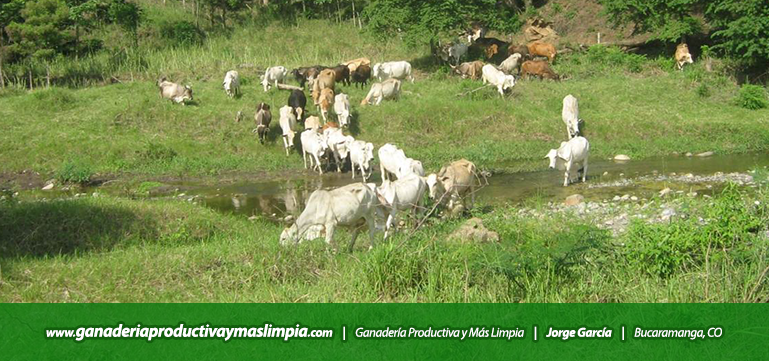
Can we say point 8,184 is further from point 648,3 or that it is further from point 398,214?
point 648,3

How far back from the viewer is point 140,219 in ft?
37.6

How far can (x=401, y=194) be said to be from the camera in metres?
11.5

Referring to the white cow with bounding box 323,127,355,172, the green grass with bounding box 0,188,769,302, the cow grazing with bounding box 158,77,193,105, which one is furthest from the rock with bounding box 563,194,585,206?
the cow grazing with bounding box 158,77,193,105

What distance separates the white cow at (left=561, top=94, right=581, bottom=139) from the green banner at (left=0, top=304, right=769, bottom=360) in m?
15.1

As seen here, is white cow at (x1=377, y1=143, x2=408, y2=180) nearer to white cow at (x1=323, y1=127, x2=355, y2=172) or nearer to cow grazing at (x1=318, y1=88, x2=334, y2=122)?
white cow at (x1=323, y1=127, x2=355, y2=172)

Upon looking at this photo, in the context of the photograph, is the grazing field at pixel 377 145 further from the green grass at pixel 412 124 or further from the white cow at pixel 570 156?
the white cow at pixel 570 156

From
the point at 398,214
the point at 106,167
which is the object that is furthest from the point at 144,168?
the point at 398,214

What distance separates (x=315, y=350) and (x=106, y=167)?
1516 centimetres

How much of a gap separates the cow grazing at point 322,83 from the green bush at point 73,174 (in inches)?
289

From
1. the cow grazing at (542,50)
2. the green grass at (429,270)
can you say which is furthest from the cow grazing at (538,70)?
the green grass at (429,270)

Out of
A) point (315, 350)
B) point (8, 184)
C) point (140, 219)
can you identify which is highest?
point (315, 350)

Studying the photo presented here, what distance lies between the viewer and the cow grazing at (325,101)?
21938mm

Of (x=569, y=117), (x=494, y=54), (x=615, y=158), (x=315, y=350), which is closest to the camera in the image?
(x=315, y=350)

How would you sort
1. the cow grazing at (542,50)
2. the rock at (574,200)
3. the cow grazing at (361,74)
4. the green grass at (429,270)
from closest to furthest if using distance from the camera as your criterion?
the green grass at (429,270) → the rock at (574,200) → the cow grazing at (361,74) → the cow grazing at (542,50)
